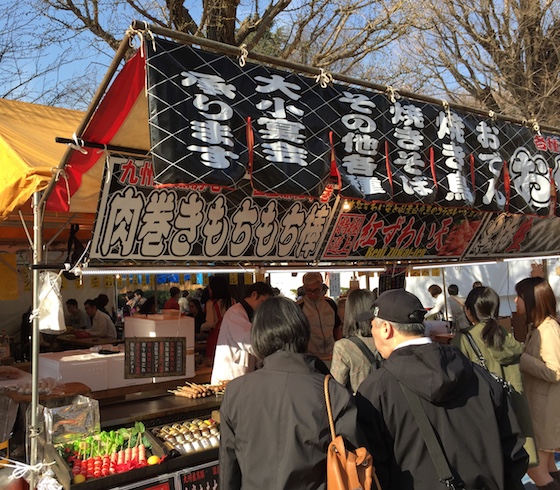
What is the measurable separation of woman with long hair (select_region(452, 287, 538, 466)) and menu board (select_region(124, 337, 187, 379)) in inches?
112

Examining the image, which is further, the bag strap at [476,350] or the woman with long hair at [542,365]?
the woman with long hair at [542,365]

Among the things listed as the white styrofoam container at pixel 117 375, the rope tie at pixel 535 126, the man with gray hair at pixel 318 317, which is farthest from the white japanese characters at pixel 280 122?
the man with gray hair at pixel 318 317

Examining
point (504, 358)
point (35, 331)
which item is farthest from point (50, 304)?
point (504, 358)

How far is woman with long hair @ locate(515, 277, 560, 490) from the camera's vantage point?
15.4 feet

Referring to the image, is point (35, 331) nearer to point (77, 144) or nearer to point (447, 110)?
point (77, 144)

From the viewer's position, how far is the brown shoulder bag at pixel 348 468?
7.34 feet

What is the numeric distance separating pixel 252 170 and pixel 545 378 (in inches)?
127

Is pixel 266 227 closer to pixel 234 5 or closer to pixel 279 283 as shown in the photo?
pixel 234 5

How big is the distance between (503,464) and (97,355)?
4.59 meters

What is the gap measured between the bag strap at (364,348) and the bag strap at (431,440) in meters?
1.54

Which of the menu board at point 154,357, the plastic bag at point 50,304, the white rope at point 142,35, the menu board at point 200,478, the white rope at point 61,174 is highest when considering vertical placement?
the white rope at point 142,35

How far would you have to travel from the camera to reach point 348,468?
224cm

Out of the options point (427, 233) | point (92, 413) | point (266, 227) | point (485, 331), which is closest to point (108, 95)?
point (266, 227)

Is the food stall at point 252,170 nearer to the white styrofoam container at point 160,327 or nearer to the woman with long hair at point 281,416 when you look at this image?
the white styrofoam container at point 160,327
